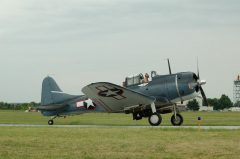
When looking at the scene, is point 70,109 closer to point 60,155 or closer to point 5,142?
point 5,142

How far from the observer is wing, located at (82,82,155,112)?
2336cm

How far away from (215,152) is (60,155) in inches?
146

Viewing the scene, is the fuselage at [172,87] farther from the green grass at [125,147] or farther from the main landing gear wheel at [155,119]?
the green grass at [125,147]

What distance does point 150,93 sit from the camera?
24312 millimetres

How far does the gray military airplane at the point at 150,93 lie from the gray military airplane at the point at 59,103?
2112mm

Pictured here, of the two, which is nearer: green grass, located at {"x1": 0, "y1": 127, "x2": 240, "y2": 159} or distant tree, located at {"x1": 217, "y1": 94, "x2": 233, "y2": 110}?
green grass, located at {"x1": 0, "y1": 127, "x2": 240, "y2": 159}

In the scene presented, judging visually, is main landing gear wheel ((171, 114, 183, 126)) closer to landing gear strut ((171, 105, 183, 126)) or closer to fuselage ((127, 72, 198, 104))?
landing gear strut ((171, 105, 183, 126))

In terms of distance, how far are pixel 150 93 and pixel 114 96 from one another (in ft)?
6.16

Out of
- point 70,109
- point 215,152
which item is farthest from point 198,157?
point 70,109

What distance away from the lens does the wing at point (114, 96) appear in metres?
23.4

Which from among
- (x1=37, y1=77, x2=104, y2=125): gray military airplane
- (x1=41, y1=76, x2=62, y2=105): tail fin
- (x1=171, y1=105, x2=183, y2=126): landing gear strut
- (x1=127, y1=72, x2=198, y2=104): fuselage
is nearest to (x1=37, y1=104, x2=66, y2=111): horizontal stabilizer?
(x1=37, y1=77, x2=104, y2=125): gray military airplane

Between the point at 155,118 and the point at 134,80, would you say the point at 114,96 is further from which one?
the point at 155,118

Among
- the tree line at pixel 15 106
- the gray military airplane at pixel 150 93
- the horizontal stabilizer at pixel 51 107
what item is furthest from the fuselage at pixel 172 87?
the tree line at pixel 15 106

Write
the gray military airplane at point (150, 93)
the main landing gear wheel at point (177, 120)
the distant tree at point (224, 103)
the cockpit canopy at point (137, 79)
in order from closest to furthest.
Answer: the gray military airplane at point (150, 93) → the main landing gear wheel at point (177, 120) → the cockpit canopy at point (137, 79) → the distant tree at point (224, 103)
